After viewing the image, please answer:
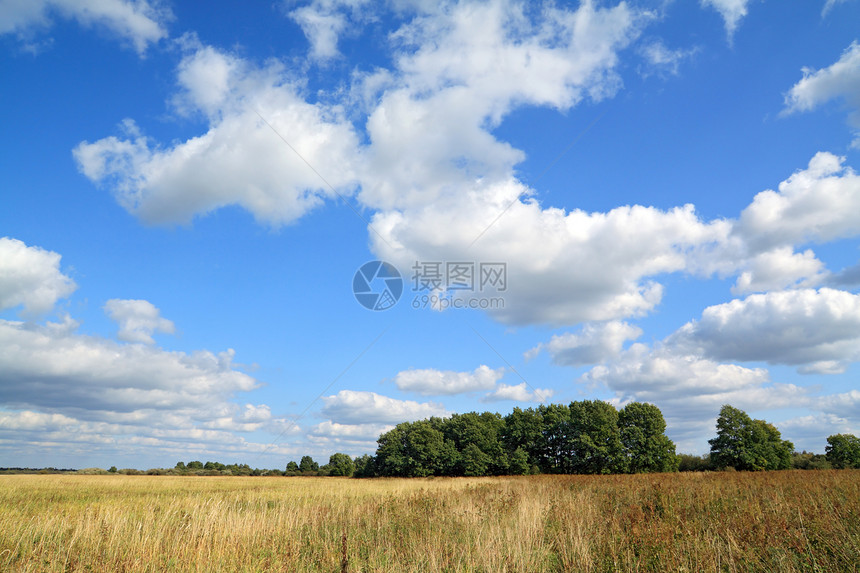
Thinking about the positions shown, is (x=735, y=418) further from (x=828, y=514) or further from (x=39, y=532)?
(x=39, y=532)

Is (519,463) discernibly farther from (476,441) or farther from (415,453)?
(415,453)

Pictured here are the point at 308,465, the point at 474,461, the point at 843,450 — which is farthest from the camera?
the point at 308,465

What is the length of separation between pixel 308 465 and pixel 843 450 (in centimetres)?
8670

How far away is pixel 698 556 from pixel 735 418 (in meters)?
58.2

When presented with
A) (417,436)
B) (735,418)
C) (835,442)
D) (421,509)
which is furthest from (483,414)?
(421,509)

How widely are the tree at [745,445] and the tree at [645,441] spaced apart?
499 centimetres

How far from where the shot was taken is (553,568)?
714cm

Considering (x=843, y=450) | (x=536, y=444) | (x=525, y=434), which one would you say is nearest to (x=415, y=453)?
(x=525, y=434)


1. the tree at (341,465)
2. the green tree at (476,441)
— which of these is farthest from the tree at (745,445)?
the tree at (341,465)

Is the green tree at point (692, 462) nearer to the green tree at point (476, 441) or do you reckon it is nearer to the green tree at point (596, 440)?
the green tree at point (596, 440)

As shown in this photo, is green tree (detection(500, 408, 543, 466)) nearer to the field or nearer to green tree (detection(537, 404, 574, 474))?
green tree (detection(537, 404, 574, 474))

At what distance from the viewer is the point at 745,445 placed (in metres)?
51.6

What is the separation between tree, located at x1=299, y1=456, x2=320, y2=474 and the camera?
9121 cm

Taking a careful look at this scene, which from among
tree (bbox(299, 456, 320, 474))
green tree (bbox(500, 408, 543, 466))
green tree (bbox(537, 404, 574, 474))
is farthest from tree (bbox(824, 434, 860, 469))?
tree (bbox(299, 456, 320, 474))
